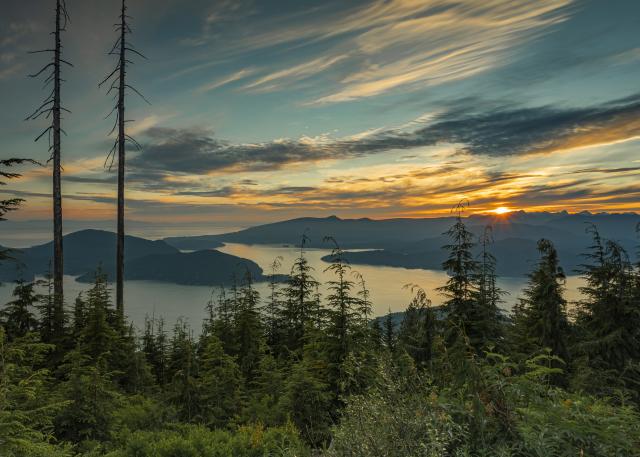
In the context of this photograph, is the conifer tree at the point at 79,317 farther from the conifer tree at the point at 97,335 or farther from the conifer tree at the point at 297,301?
the conifer tree at the point at 297,301

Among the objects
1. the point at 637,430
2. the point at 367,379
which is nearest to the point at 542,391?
the point at 637,430

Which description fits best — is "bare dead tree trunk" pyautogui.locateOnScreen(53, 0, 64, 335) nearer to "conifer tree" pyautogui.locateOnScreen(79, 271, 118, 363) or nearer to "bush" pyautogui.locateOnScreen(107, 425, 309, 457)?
"conifer tree" pyautogui.locateOnScreen(79, 271, 118, 363)

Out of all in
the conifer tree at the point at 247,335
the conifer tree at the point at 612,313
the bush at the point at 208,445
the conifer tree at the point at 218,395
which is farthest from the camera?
the conifer tree at the point at 247,335

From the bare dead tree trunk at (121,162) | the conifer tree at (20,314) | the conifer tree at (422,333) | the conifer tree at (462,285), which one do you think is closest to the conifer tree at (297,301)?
the conifer tree at (422,333)

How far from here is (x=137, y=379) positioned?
13.1 metres

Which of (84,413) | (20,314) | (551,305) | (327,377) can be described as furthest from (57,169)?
(551,305)

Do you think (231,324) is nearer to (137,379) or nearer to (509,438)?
(137,379)

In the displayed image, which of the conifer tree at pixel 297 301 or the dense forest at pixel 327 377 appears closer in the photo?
the dense forest at pixel 327 377

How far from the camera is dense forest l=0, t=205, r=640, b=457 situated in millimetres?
4711

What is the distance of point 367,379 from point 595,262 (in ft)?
42.2

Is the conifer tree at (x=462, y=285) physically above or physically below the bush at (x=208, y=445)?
above

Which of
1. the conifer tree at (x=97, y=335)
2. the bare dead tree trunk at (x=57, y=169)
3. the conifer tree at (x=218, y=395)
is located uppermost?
the bare dead tree trunk at (x=57, y=169)

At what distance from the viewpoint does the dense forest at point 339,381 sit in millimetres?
4711

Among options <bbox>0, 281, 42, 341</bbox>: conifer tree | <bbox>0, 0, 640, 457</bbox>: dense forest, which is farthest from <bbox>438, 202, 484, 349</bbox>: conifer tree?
<bbox>0, 281, 42, 341</bbox>: conifer tree
